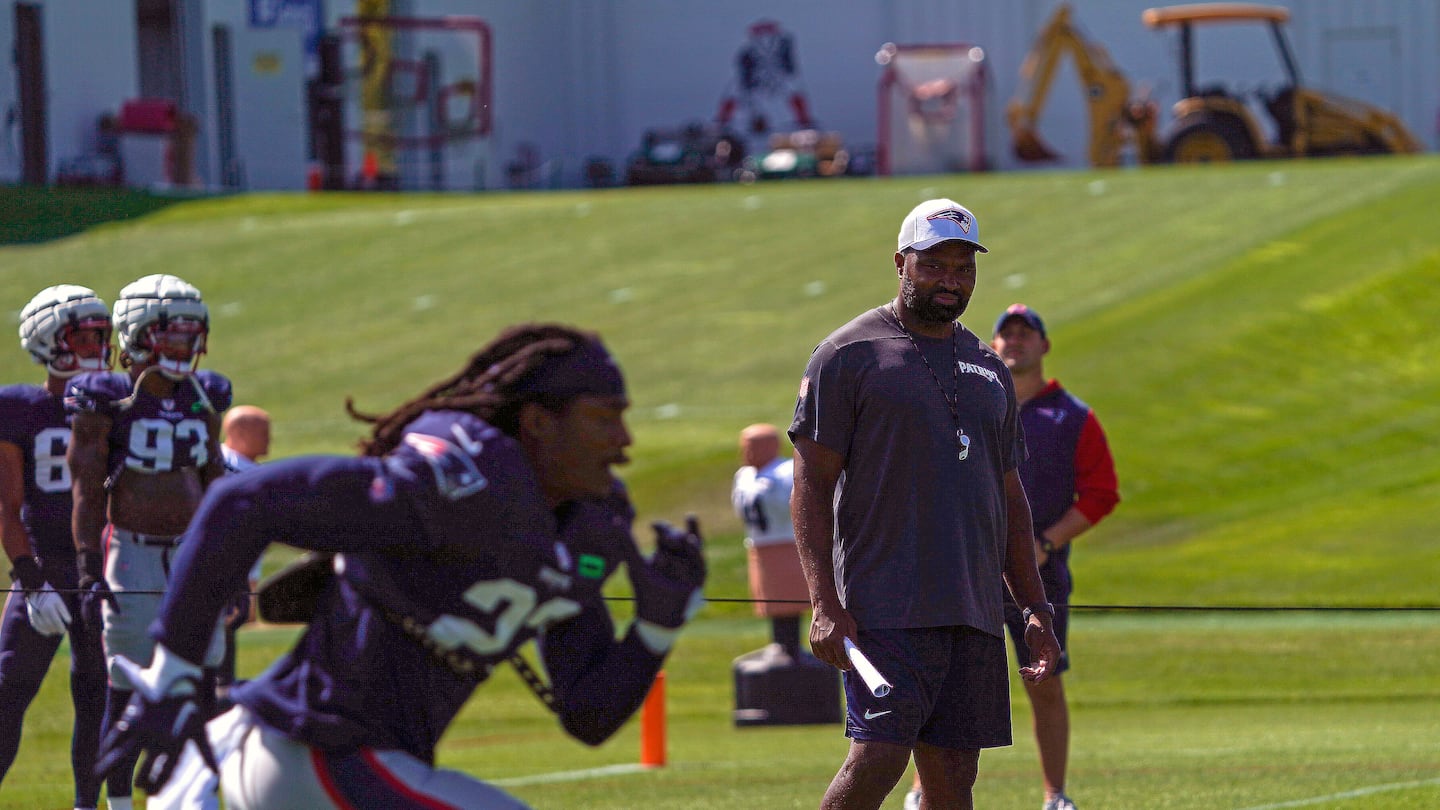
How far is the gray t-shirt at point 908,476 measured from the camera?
5965mm

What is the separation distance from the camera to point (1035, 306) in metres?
30.9

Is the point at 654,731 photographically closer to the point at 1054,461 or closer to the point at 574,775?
the point at 574,775

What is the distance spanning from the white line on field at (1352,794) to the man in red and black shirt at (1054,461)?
997 millimetres

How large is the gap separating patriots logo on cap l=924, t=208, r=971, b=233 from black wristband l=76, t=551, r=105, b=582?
3302 millimetres

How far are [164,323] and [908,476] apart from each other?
2811mm

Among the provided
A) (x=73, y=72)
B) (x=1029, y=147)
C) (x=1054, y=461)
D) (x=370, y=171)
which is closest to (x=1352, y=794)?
(x=1054, y=461)

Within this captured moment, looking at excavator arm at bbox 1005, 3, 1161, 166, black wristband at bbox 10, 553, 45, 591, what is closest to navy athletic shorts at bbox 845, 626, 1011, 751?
black wristband at bbox 10, 553, 45, 591

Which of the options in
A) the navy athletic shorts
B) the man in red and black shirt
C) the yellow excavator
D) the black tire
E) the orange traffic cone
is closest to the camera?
the navy athletic shorts

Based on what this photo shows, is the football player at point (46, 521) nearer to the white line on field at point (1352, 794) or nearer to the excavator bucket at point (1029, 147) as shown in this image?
the white line on field at point (1352, 794)

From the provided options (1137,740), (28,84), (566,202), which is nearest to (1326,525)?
(1137,740)

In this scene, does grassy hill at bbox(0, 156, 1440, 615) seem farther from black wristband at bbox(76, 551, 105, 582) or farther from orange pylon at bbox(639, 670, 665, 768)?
black wristband at bbox(76, 551, 105, 582)

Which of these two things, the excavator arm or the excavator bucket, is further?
the excavator bucket

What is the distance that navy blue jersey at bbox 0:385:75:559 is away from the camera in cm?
813

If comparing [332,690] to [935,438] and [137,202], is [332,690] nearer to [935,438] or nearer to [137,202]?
[935,438]
